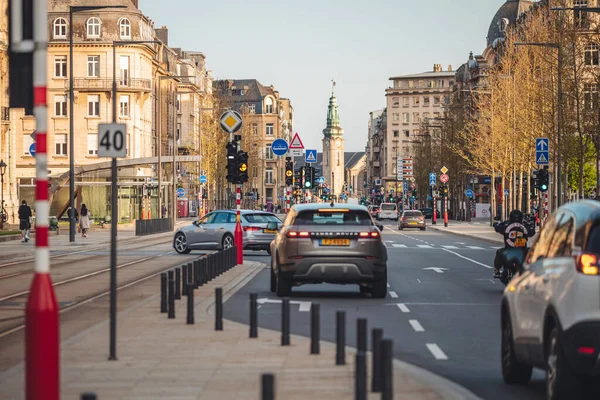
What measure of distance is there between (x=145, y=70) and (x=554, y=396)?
9161 centimetres

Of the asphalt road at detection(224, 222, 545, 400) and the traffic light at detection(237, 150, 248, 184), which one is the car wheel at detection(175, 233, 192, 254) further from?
the asphalt road at detection(224, 222, 545, 400)

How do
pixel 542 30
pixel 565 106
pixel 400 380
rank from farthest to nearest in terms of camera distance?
pixel 542 30
pixel 565 106
pixel 400 380

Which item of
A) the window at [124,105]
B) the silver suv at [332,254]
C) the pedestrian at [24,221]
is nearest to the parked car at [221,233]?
the pedestrian at [24,221]

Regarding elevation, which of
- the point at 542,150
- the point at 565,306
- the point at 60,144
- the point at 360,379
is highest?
the point at 60,144

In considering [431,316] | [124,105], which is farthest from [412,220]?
[431,316]

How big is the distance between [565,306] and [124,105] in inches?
3525

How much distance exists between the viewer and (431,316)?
723 inches

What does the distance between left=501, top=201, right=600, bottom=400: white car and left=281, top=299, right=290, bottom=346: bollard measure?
10.9 ft

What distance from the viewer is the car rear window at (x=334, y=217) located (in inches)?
863

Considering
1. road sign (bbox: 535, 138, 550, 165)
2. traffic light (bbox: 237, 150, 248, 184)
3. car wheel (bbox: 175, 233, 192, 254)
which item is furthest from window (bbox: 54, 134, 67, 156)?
traffic light (bbox: 237, 150, 248, 184)

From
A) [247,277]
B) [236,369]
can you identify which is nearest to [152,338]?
[236,369]

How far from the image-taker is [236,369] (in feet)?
37.6

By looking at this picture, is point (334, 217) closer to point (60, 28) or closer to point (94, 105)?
point (60, 28)

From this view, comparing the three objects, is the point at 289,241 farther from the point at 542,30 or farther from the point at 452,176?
the point at 452,176
